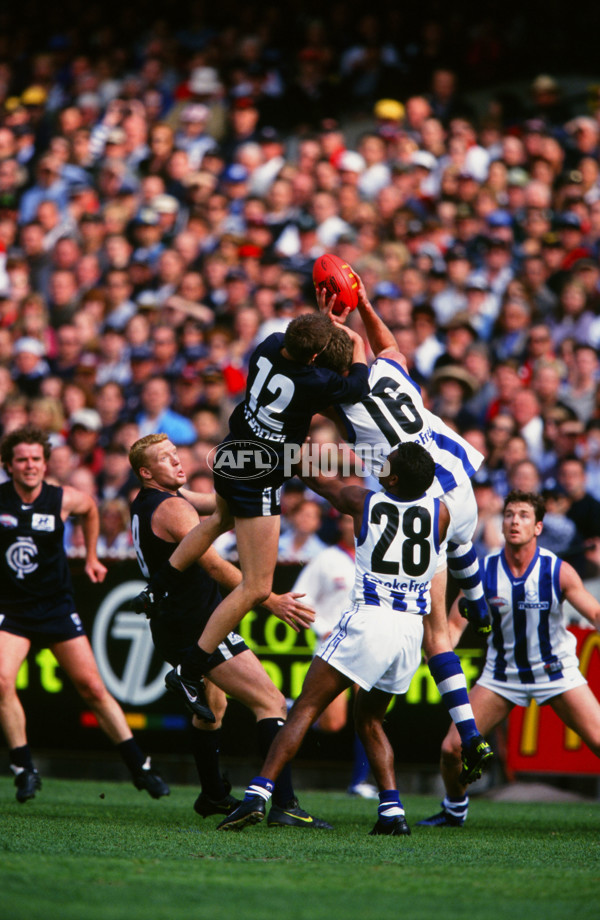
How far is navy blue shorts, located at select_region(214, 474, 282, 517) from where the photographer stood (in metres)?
6.13

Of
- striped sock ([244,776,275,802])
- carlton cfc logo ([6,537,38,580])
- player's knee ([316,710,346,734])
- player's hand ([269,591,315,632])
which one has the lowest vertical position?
player's knee ([316,710,346,734])

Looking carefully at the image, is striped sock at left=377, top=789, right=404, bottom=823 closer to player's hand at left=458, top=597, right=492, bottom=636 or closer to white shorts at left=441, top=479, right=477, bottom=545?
player's hand at left=458, top=597, right=492, bottom=636

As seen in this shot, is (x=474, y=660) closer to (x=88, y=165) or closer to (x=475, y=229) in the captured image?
(x=475, y=229)

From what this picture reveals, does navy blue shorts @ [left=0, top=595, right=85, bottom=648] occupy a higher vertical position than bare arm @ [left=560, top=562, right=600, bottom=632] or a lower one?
lower

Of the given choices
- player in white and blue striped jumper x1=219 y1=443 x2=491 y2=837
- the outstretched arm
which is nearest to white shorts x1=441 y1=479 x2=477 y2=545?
player in white and blue striped jumper x1=219 y1=443 x2=491 y2=837

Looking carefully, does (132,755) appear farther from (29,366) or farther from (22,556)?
(29,366)

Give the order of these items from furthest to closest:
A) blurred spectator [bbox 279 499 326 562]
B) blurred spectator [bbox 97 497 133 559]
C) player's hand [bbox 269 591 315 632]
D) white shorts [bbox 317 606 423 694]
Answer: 1. blurred spectator [bbox 97 497 133 559]
2. blurred spectator [bbox 279 499 326 562]
3. player's hand [bbox 269 591 315 632]
4. white shorts [bbox 317 606 423 694]

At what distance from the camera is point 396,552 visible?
6.07 m

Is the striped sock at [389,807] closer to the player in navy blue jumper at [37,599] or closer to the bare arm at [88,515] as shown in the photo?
the player in navy blue jumper at [37,599]

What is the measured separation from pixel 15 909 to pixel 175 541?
9.28 feet

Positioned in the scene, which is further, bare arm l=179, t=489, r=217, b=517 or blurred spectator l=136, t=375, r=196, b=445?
blurred spectator l=136, t=375, r=196, b=445

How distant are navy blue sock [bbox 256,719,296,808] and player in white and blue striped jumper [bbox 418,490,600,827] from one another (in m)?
0.92

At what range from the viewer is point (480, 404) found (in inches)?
426

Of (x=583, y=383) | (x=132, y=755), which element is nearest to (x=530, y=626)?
(x=132, y=755)
